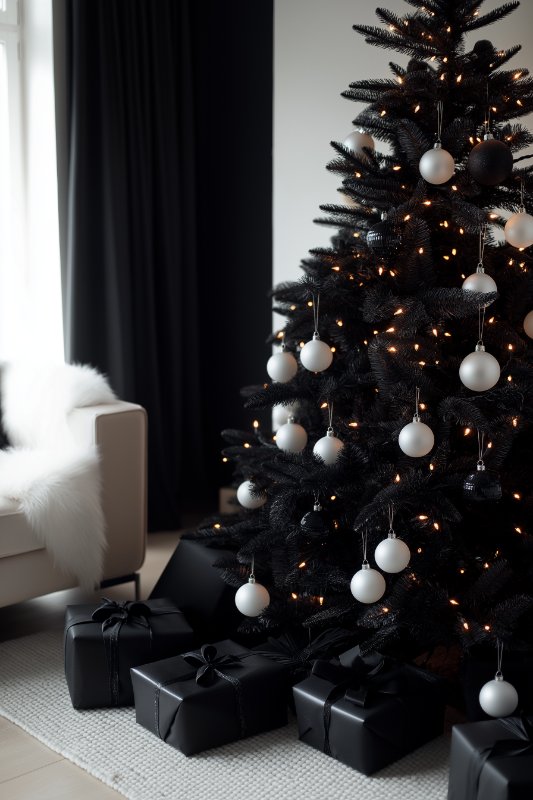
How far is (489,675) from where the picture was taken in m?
2.21

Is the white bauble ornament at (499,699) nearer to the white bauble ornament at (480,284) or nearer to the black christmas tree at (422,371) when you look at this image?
the black christmas tree at (422,371)

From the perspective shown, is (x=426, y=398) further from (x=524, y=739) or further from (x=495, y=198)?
(x=524, y=739)

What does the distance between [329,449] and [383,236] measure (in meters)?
0.53

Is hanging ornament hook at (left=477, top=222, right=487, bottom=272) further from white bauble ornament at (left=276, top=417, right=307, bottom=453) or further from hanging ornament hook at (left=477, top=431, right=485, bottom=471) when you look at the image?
white bauble ornament at (left=276, top=417, right=307, bottom=453)

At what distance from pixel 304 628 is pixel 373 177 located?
1.20 metres

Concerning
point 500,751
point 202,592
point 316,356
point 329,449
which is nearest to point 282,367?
point 316,356

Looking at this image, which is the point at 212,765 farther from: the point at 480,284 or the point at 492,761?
the point at 480,284

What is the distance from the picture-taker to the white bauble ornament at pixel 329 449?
2350mm

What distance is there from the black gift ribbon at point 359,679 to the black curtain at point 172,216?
1785 mm

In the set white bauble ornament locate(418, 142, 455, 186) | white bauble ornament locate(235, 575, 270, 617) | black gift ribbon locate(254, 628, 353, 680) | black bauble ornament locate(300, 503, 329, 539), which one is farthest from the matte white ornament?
white bauble ornament locate(418, 142, 455, 186)

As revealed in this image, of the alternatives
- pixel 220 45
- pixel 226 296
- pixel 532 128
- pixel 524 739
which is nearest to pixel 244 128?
pixel 220 45

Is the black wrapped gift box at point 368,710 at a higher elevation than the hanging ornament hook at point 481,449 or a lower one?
lower

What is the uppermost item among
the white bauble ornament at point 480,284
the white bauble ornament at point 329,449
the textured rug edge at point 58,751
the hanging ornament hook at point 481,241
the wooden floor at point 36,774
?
the hanging ornament hook at point 481,241

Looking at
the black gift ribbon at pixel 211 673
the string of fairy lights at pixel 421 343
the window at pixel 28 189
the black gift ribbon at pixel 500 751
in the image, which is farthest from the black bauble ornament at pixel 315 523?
the window at pixel 28 189
